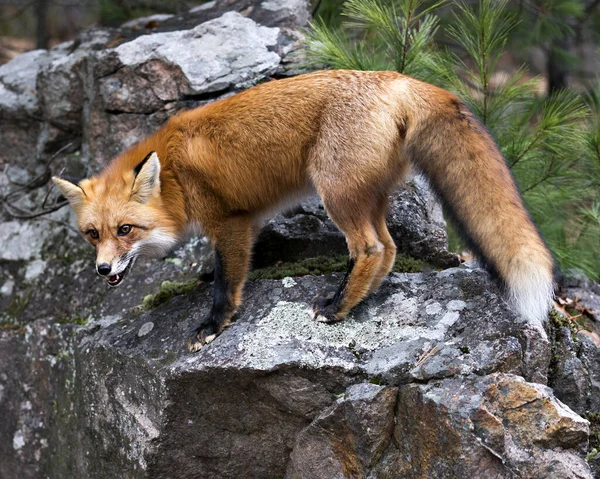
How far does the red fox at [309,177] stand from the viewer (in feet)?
13.1

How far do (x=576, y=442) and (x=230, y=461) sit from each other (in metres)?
2.12

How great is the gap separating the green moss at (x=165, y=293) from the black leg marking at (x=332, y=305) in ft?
4.02

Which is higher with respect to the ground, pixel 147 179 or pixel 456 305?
pixel 147 179

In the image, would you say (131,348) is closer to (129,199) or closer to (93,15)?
(129,199)

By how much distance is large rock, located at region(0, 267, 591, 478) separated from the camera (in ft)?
11.8

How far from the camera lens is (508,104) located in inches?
220

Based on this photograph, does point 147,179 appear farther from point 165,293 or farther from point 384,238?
point 384,238

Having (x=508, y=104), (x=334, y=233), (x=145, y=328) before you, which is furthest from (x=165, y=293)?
(x=508, y=104)

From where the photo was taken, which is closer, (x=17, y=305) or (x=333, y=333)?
(x=333, y=333)

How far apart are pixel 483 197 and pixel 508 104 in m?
2.01

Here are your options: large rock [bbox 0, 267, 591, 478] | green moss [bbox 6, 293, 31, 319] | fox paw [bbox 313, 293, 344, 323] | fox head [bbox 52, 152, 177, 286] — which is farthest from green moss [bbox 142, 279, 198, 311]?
green moss [bbox 6, 293, 31, 319]

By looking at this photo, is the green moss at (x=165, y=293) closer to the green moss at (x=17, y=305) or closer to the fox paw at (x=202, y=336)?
the fox paw at (x=202, y=336)

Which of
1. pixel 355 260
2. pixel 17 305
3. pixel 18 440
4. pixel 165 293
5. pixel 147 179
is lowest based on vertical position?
pixel 18 440

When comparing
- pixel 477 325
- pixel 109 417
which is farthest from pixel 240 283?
pixel 477 325
